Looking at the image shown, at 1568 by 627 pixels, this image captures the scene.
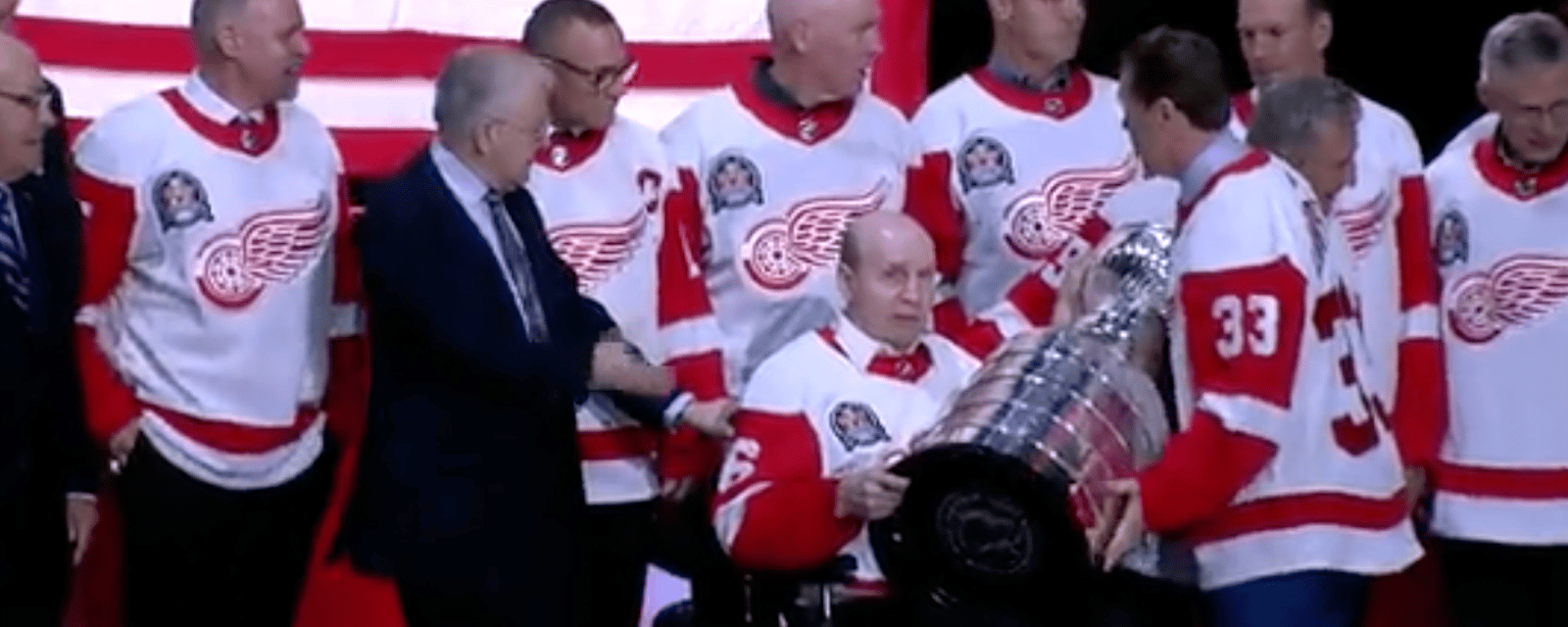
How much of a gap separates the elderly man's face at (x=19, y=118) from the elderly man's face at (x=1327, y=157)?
5.71 feet

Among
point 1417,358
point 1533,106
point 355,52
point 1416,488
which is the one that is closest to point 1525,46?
point 1533,106

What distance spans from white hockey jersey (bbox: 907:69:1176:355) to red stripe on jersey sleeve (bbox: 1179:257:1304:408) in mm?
1092

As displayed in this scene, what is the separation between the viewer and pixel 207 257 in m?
5.41

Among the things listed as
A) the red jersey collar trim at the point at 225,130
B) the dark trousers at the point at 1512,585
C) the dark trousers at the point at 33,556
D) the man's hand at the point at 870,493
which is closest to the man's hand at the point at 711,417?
the man's hand at the point at 870,493

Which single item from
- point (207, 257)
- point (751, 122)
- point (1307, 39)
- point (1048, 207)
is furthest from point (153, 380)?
point (1307, 39)

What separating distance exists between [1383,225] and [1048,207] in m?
0.55

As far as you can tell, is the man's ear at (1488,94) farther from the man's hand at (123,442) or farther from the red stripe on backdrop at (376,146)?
the man's hand at (123,442)

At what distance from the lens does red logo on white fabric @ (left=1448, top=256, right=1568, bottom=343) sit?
5.62 metres

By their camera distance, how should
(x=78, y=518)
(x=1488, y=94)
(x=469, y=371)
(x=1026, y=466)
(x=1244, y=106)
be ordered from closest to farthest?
(x=1026, y=466), (x=469, y=371), (x=78, y=518), (x=1488, y=94), (x=1244, y=106)

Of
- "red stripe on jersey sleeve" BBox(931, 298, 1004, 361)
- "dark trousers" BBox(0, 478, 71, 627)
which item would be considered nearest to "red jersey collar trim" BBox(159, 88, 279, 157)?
"dark trousers" BBox(0, 478, 71, 627)

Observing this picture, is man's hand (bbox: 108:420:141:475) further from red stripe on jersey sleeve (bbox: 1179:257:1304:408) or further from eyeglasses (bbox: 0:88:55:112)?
red stripe on jersey sleeve (bbox: 1179:257:1304:408)

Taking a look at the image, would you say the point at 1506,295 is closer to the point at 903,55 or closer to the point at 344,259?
the point at 903,55

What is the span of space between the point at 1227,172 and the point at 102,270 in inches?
66.7

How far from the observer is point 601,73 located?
18.5ft
